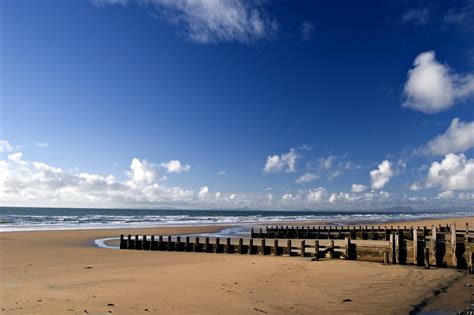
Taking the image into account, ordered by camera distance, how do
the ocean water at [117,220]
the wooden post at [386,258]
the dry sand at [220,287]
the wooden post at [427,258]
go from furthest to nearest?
the ocean water at [117,220] → the wooden post at [386,258] → the wooden post at [427,258] → the dry sand at [220,287]

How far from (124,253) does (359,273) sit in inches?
586

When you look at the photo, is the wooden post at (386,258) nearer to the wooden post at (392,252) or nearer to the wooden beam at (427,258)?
the wooden post at (392,252)

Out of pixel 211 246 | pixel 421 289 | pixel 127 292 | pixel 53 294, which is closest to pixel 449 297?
pixel 421 289

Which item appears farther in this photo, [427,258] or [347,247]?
[347,247]

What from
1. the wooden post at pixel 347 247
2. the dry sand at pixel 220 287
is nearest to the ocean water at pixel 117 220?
the dry sand at pixel 220 287

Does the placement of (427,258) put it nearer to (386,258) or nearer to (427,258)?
(427,258)

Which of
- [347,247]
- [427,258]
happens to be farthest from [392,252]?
[347,247]

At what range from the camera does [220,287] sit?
13469mm

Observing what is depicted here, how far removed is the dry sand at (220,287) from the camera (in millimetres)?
10898

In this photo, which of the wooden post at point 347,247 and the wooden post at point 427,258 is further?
the wooden post at point 347,247

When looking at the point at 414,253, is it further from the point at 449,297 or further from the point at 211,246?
the point at 211,246

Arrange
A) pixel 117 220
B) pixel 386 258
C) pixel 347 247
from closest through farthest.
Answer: pixel 386 258, pixel 347 247, pixel 117 220

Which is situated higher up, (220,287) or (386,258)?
(386,258)

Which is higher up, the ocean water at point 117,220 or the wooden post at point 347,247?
the wooden post at point 347,247
